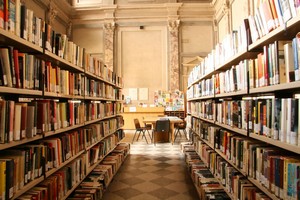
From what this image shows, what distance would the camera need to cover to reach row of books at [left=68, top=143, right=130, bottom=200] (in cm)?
293

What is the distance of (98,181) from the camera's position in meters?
3.42

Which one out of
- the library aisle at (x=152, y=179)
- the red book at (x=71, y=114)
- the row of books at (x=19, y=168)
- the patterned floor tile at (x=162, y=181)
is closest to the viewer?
the row of books at (x=19, y=168)

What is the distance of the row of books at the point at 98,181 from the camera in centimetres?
293

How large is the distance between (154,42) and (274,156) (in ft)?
36.8

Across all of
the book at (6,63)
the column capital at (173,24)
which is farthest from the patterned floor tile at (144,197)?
the column capital at (173,24)

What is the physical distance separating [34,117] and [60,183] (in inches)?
32.4

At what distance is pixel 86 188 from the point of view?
312 cm

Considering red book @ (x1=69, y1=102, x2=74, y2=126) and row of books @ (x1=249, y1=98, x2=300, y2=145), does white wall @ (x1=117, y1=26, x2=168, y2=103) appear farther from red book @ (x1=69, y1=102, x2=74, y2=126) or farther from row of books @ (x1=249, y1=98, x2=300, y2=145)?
row of books @ (x1=249, y1=98, x2=300, y2=145)

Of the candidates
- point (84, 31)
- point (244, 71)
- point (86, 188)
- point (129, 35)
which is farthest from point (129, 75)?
point (244, 71)

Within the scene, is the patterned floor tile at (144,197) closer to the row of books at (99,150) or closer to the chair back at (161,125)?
the row of books at (99,150)

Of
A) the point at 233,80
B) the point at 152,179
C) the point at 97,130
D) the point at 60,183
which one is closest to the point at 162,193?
the point at 152,179

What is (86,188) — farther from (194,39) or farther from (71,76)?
(194,39)

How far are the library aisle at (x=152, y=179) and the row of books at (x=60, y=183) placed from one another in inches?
32.3

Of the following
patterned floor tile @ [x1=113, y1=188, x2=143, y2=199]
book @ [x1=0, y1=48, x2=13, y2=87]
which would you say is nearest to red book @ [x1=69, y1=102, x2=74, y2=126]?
book @ [x1=0, y1=48, x2=13, y2=87]
